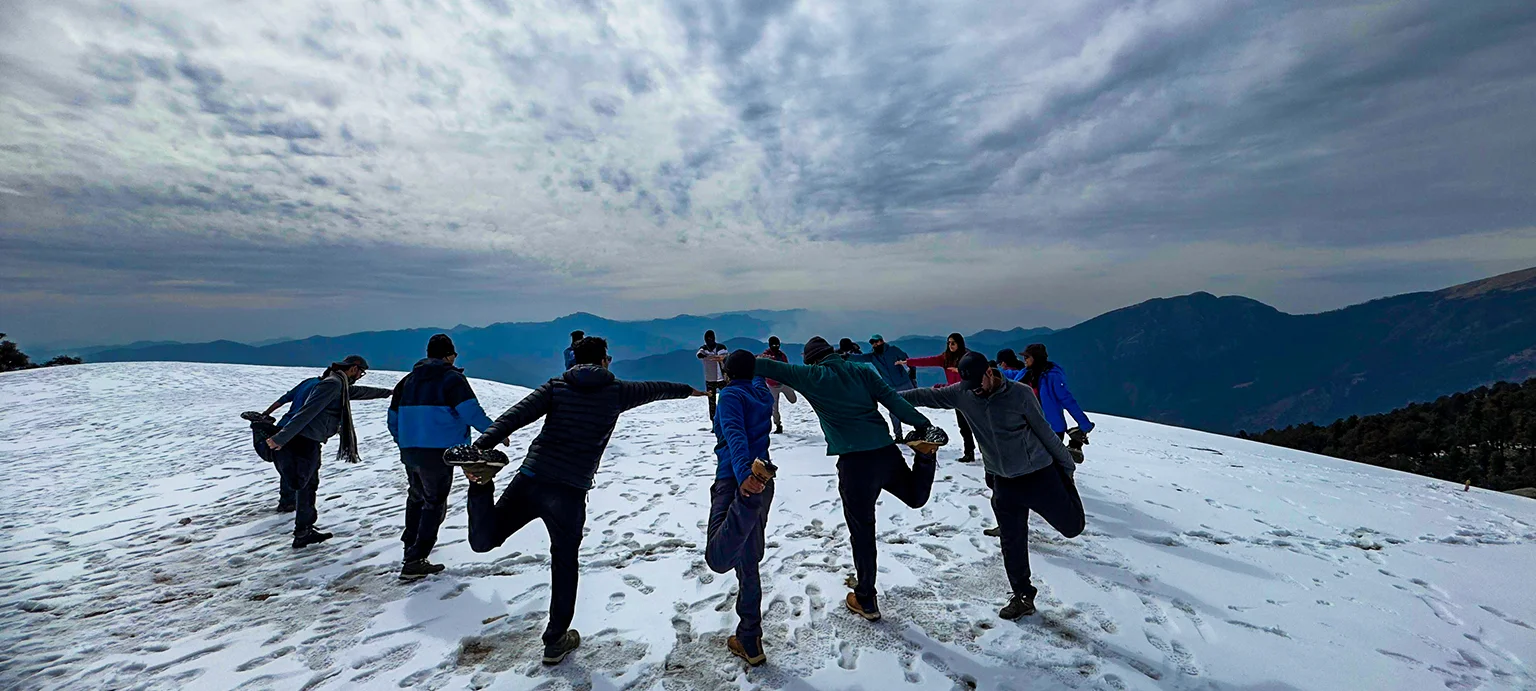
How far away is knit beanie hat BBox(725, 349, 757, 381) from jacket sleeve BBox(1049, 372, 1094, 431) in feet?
14.5

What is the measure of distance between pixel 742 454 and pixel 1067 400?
4956 millimetres

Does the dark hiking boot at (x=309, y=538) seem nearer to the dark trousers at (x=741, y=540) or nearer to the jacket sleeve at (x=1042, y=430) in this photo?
the dark trousers at (x=741, y=540)

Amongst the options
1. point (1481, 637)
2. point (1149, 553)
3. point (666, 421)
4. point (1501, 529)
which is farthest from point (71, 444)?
point (1501, 529)

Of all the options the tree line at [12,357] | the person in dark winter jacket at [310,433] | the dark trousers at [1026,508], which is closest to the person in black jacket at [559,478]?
the dark trousers at [1026,508]

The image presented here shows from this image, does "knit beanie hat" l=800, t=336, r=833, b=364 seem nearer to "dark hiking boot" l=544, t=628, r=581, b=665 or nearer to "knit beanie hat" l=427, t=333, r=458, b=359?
"dark hiking boot" l=544, t=628, r=581, b=665

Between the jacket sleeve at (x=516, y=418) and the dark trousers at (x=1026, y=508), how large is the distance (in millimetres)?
4185

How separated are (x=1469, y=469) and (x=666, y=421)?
68138mm

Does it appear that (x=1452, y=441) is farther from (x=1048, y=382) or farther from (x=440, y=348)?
(x=440, y=348)

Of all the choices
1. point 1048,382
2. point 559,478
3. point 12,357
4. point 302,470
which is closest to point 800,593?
point 559,478

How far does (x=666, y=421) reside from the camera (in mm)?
17828

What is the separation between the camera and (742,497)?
432 centimetres

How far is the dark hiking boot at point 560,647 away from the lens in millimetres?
4707

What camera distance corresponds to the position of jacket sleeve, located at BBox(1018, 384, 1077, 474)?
5.17 metres

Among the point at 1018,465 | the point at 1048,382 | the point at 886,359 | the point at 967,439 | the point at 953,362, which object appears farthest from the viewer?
the point at 886,359
